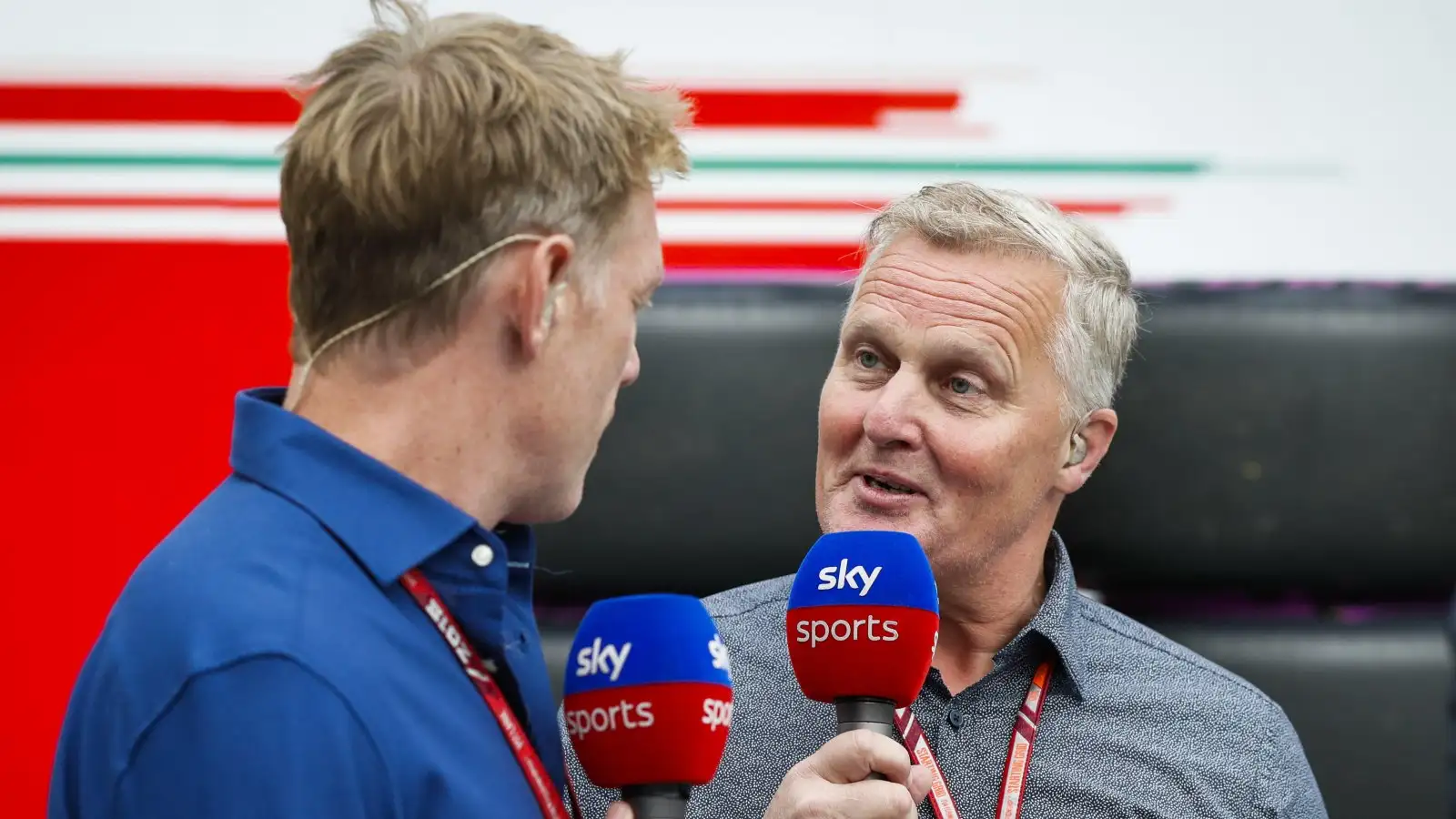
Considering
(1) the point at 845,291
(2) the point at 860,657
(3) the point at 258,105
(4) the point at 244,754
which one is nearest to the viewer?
(4) the point at 244,754

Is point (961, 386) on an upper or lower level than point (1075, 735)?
upper

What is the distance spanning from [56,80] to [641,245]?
1.80 meters

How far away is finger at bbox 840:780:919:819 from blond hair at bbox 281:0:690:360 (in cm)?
49

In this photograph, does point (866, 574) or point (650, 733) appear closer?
point (650, 733)

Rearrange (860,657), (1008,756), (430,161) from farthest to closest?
(1008,756)
(860,657)
(430,161)

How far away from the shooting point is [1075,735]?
1.89m

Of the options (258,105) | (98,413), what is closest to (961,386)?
(258,105)

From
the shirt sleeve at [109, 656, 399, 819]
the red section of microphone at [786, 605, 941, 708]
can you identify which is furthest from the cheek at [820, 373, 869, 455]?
the shirt sleeve at [109, 656, 399, 819]

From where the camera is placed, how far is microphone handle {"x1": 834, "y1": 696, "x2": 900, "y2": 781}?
1.43 meters

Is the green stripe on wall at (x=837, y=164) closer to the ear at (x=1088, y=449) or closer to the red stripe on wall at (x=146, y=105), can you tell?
the red stripe on wall at (x=146, y=105)

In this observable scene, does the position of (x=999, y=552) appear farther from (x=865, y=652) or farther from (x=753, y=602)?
(x=865, y=652)

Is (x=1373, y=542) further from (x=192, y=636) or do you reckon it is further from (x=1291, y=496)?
(x=192, y=636)

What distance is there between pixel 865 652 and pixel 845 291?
120cm

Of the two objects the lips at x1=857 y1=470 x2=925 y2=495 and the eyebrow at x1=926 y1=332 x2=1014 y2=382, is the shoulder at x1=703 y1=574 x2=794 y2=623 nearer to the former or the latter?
the lips at x1=857 y1=470 x2=925 y2=495
